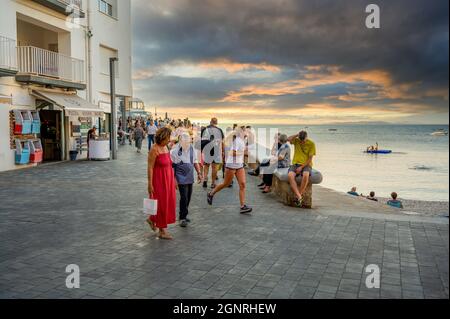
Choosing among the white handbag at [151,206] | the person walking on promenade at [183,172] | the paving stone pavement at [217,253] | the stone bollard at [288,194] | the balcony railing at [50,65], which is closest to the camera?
the paving stone pavement at [217,253]

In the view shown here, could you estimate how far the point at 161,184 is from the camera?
6.56 meters

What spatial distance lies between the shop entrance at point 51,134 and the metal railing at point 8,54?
4.01 m

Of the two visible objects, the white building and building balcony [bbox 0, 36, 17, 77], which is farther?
the white building

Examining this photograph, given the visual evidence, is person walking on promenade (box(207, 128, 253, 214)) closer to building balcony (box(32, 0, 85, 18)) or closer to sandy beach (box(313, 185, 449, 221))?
sandy beach (box(313, 185, 449, 221))

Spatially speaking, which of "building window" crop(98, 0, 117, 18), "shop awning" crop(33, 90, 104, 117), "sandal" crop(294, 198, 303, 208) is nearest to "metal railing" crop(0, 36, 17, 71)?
"shop awning" crop(33, 90, 104, 117)

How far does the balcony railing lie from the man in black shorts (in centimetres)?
949

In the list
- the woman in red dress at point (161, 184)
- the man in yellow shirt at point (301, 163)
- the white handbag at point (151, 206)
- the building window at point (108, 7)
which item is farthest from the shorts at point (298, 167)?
the building window at point (108, 7)

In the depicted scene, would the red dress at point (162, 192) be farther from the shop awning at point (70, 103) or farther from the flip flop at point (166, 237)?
the shop awning at point (70, 103)

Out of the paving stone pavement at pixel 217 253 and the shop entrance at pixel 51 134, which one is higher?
the shop entrance at pixel 51 134

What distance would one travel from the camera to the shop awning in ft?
57.6

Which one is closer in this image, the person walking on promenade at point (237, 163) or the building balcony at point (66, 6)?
the person walking on promenade at point (237, 163)

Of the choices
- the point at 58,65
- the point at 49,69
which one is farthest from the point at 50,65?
the point at 58,65

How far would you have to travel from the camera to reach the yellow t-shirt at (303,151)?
9219 mm

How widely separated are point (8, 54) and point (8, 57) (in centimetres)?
12
